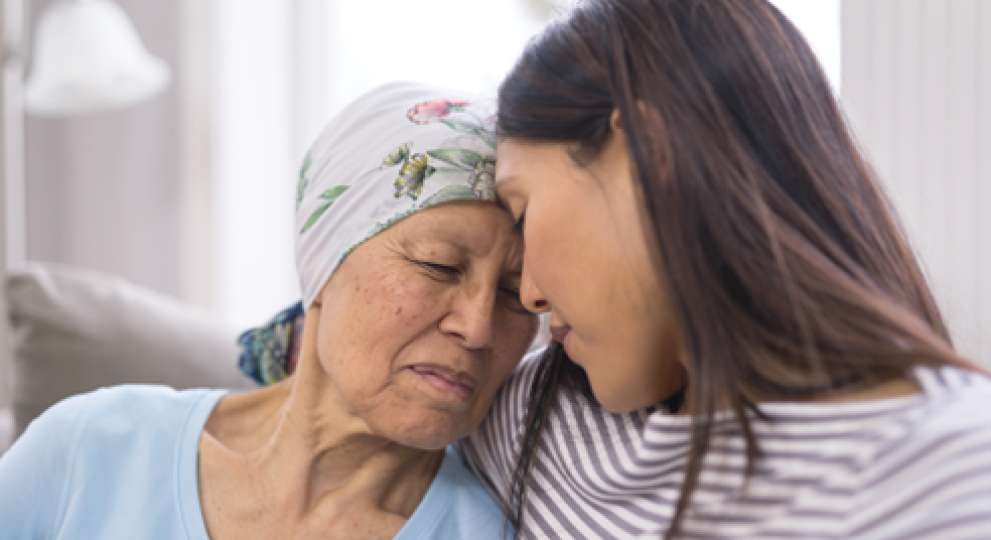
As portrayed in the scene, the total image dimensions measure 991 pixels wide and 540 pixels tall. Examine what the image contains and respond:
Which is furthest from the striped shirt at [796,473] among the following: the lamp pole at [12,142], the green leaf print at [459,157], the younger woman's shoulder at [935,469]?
the lamp pole at [12,142]

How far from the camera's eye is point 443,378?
1.06 metres

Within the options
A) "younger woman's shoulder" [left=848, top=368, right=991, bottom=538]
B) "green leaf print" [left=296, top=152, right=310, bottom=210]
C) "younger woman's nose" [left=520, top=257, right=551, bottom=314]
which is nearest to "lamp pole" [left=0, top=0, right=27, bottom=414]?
"green leaf print" [left=296, top=152, right=310, bottom=210]

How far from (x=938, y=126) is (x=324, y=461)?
1.17m

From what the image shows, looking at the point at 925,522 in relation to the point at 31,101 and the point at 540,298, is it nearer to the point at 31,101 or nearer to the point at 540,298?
the point at 540,298

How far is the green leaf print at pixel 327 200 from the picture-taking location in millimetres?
1127

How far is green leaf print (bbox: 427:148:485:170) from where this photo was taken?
41.2 inches

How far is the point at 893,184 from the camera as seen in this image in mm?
1455

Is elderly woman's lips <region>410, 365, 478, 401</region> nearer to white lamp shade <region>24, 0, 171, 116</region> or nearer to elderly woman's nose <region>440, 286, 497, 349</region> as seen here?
elderly woman's nose <region>440, 286, 497, 349</region>

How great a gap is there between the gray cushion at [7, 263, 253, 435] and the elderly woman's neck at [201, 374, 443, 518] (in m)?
0.37

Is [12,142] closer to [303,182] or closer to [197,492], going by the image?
[303,182]

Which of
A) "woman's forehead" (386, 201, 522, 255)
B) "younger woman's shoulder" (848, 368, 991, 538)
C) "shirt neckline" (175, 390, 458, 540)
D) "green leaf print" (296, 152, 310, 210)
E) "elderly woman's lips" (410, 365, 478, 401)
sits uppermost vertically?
"green leaf print" (296, 152, 310, 210)

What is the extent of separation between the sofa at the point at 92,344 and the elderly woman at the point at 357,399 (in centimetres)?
28

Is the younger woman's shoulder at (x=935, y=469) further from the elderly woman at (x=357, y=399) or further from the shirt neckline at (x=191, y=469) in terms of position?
the shirt neckline at (x=191, y=469)

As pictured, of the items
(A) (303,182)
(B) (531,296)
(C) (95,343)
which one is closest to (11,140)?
(C) (95,343)
